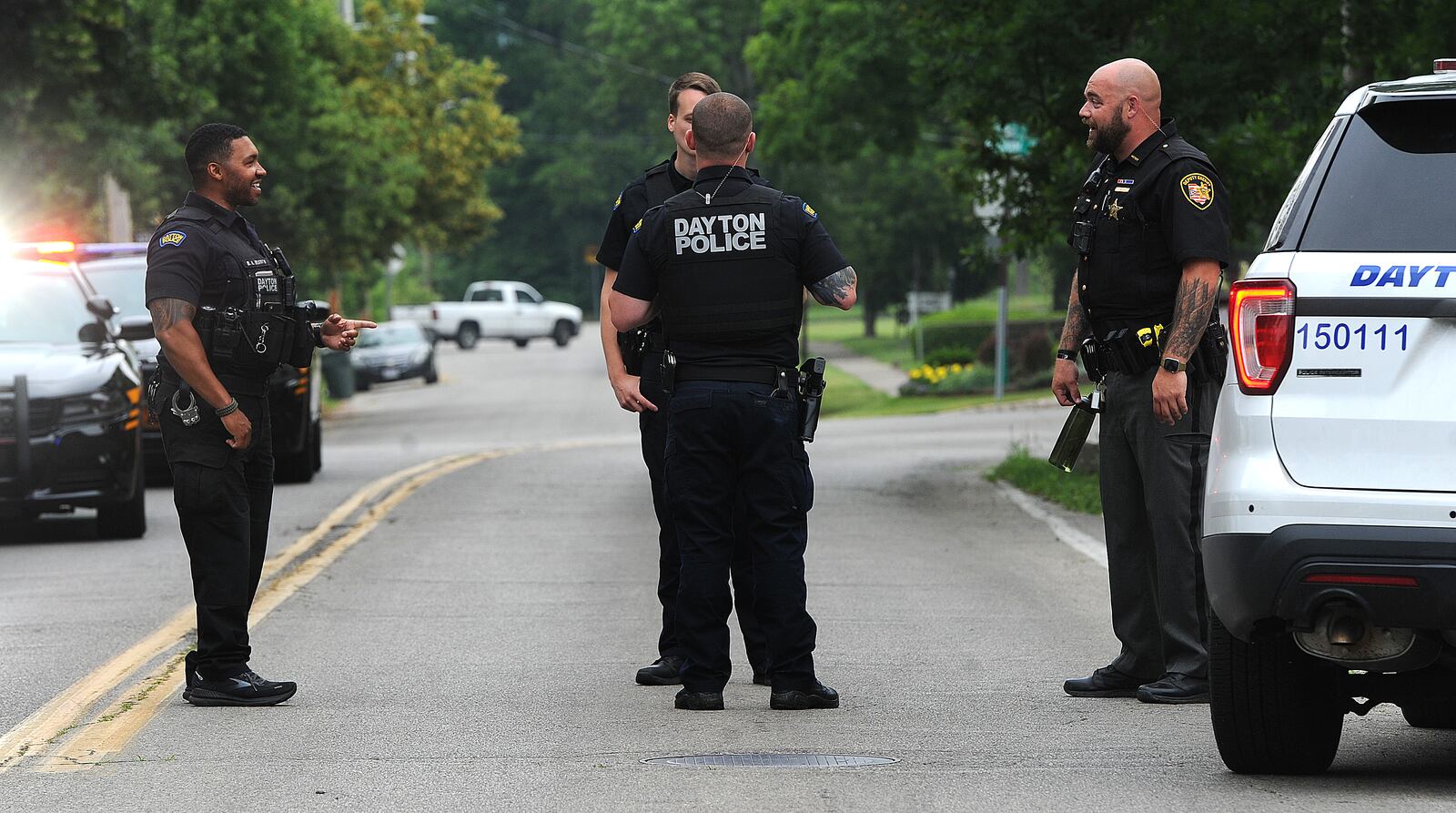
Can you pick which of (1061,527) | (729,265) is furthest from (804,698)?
(1061,527)

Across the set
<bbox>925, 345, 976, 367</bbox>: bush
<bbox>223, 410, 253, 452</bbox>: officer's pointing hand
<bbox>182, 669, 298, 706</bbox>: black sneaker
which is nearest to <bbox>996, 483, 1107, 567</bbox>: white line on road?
<bbox>182, 669, 298, 706</bbox>: black sneaker

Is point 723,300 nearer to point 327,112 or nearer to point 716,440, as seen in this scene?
point 716,440

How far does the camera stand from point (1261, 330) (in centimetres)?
530

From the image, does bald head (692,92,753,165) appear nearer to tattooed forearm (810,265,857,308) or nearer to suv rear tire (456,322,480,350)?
tattooed forearm (810,265,857,308)

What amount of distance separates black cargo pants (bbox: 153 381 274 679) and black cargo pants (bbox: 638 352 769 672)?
1361 millimetres

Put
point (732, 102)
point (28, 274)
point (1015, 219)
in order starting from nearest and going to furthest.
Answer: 1. point (732, 102)
2. point (28, 274)
3. point (1015, 219)

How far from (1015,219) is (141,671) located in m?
9.10

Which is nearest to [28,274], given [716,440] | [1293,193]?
[716,440]

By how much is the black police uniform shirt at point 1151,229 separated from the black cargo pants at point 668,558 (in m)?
1.49

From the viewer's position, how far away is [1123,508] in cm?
722

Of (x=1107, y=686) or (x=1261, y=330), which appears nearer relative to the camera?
(x=1261, y=330)

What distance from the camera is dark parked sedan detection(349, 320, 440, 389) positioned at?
4541 centimetres

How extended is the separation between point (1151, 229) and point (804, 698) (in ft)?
6.28

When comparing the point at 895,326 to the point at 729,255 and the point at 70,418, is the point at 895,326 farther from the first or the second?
the point at 729,255
